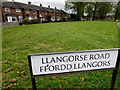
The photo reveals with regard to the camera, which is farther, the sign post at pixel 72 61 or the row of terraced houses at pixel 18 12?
the row of terraced houses at pixel 18 12

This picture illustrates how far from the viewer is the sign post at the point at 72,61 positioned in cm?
172

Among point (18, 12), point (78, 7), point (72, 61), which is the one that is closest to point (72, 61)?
point (72, 61)

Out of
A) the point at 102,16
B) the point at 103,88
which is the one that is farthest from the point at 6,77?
the point at 102,16

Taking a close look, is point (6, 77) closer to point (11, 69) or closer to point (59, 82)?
point (11, 69)

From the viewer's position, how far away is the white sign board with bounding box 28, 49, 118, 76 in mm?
1723

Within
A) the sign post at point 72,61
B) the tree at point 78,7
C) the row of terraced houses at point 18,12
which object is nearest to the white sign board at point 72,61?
the sign post at point 72,61

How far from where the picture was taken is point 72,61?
1.83m

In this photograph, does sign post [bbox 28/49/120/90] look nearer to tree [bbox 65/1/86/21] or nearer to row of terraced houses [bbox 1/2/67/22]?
row of terraced houses [bbox 1/2/67/22]

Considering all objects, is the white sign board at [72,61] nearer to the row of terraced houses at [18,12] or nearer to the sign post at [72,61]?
the sign post at [72,61]

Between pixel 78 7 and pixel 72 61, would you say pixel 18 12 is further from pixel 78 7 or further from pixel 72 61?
pixel 72 61

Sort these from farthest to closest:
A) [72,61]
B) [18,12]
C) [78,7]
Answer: [78,7] < [18,12] < [72,61]

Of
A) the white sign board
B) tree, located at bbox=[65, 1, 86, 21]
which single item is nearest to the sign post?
the white sign board

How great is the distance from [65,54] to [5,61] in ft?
11.9

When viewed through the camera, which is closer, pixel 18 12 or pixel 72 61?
pixel 72 61
